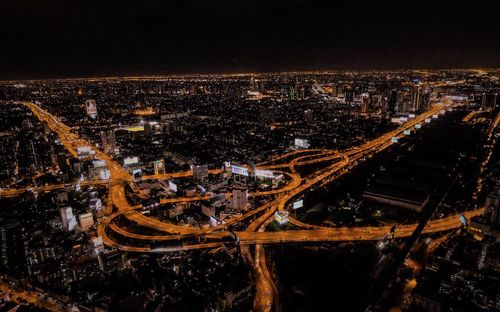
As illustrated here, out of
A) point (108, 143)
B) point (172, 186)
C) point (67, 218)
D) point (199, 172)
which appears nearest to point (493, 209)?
point (199, 172)

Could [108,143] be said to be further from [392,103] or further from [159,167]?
[392,103]

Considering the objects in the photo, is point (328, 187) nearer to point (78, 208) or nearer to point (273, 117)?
point (78, 208)

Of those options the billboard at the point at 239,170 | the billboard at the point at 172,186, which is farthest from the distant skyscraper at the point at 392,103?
the billboard at the point at 172,186

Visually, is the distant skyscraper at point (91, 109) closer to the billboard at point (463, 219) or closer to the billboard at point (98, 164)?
the billboard at point (98, 164)

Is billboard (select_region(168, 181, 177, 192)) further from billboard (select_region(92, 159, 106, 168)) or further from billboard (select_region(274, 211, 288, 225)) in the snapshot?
billboard (select_region(274, 211, 288, 225))

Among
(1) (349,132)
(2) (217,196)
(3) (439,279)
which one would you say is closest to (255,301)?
(3) (439,279)

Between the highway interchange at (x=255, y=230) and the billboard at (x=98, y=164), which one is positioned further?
the billboard at (x=98, y=164)
